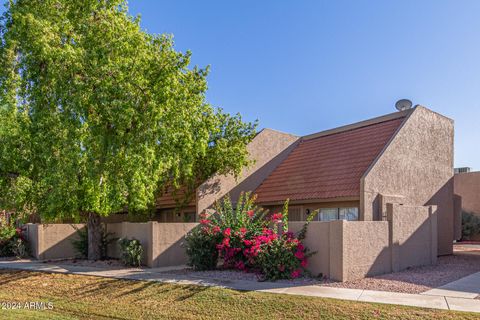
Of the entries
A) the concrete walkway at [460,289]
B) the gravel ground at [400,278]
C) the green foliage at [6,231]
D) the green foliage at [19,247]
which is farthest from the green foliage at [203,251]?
the green foliage at [6,231]

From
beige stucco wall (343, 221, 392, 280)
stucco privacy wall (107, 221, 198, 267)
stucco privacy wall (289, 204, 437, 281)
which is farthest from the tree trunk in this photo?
beige stucco wall (343, 221, 392, 280)

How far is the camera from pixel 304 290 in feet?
39.0

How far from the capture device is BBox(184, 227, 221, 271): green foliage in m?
15.4

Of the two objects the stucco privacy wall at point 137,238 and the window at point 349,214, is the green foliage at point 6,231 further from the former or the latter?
the window at point 349,214

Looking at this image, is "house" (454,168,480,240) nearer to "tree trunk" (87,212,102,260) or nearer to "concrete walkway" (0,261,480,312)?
"concrete walkway" (0,261,480,312)

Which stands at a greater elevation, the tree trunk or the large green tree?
the large green tree

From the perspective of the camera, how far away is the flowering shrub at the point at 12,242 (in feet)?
69.7

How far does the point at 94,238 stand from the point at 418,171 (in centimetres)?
1518

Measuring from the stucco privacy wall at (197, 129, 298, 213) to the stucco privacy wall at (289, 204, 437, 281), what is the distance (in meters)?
6.91

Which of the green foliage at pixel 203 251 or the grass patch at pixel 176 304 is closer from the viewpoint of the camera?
the grass patch at pixel 176 304

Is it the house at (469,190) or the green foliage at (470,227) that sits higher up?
the house at (469,190)

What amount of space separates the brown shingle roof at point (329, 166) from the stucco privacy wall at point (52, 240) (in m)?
9.59

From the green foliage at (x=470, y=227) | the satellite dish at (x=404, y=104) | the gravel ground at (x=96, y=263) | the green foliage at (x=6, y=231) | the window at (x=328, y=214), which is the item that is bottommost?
the green foliage at (x=470, y=227)

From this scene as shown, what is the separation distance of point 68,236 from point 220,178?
8.04 metres
